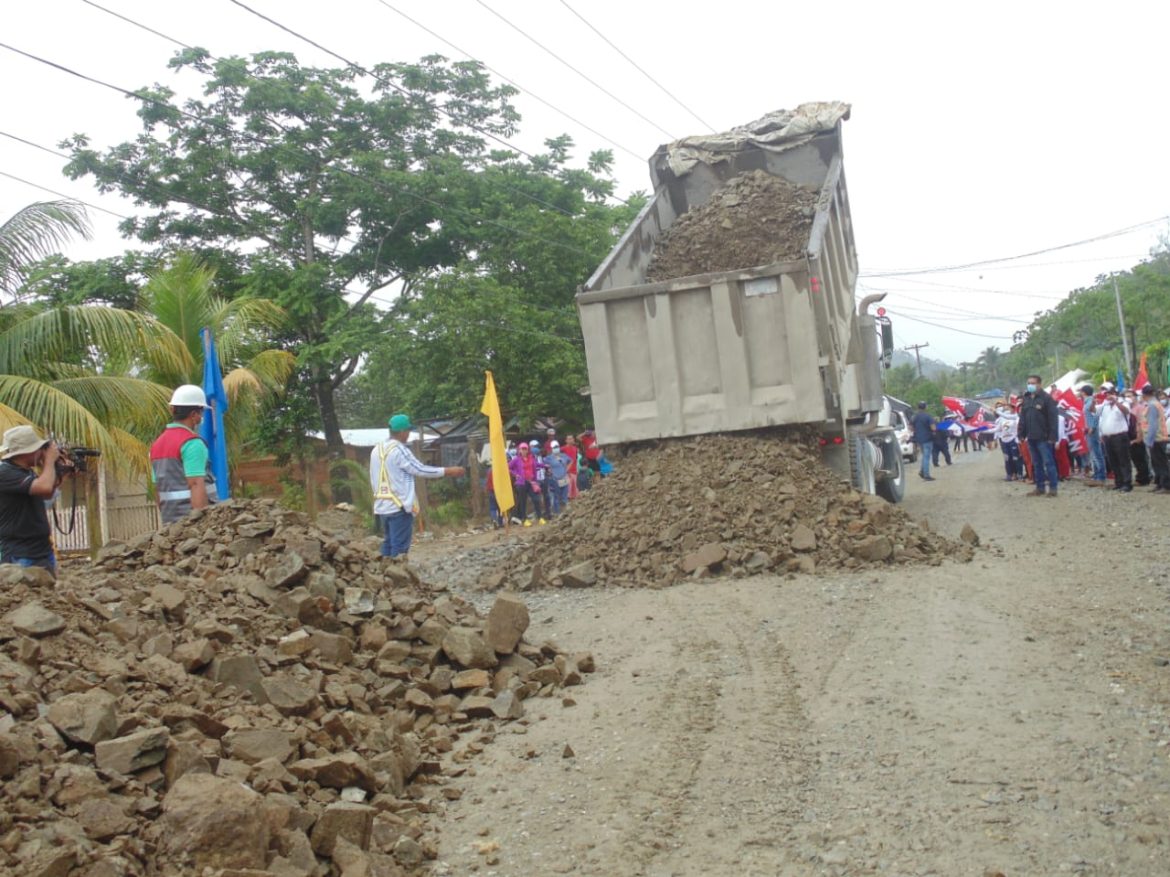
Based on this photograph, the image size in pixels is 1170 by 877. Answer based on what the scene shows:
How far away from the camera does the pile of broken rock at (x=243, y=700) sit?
135 inches

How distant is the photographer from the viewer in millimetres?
6102

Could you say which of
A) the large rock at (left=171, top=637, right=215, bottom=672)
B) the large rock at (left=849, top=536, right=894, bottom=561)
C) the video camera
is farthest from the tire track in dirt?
the video camera

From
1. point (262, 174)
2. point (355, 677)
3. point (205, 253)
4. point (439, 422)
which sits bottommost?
point (355, 677)

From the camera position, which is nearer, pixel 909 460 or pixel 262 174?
pixel 262 174

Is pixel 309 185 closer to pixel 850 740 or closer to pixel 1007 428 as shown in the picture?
pixel 1007 428

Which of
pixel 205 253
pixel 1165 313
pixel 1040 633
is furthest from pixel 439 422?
pixel 1165 313

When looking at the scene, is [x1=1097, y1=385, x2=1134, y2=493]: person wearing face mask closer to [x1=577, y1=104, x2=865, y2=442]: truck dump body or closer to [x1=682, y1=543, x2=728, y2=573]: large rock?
[x1=577, y1=104, x2=865, y2=442]: truck dump body

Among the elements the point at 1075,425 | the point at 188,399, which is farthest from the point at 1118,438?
the point at 188,399

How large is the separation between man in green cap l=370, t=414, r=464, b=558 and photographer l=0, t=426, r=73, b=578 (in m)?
2.96

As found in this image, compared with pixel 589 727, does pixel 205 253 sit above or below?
above

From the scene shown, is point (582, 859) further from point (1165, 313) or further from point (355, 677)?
point (1165, 313)

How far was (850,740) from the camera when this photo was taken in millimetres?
4805

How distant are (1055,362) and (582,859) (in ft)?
221

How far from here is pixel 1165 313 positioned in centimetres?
4734
